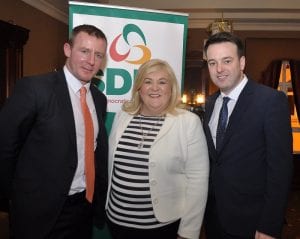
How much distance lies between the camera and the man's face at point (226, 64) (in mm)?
1773

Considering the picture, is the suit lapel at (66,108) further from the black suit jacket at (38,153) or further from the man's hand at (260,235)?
the man's hand at (260,235)

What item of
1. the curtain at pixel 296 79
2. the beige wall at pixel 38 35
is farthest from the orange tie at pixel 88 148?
the curtain at pixel 296 79

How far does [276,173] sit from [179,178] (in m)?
0.53

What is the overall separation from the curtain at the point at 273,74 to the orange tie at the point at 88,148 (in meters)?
5.25

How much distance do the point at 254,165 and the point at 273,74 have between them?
16.9ft

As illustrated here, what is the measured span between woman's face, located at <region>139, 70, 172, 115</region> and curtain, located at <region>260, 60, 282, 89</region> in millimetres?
4954

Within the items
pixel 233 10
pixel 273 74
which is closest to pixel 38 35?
pixel 233 10

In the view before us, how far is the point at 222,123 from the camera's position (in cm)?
181

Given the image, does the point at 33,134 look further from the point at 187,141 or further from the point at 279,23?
the point at 279,23

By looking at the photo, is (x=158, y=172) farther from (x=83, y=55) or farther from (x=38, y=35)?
(x=38, y=35)

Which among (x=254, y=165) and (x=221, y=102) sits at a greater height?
(x=221, y=102)

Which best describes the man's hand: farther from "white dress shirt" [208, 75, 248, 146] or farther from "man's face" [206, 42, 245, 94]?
"man's face" [206, 42, 245, 94]

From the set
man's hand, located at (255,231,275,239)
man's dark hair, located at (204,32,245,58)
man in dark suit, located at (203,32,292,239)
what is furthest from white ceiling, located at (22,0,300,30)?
man's hand, located at (255,231,275,239)

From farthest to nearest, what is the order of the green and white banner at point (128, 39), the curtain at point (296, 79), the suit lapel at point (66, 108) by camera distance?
the curtain at point (296, 79), the green and white banner at point (128, 39), the suit lapel at point (66, 108)
